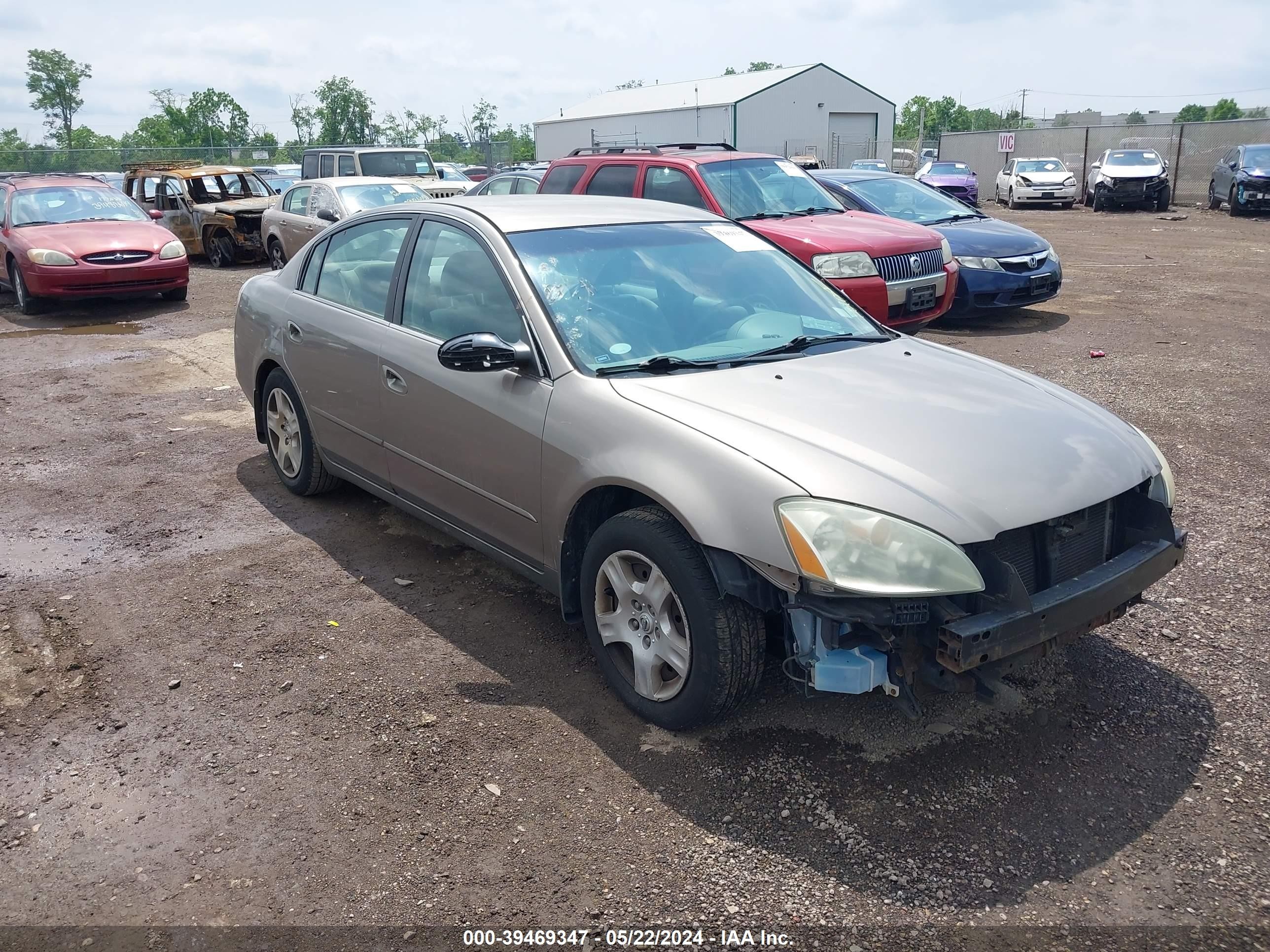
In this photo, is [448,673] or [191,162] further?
[191,162]

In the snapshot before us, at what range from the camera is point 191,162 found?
19.4 metres

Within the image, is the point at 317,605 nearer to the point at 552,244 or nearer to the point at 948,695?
the point at 552,244

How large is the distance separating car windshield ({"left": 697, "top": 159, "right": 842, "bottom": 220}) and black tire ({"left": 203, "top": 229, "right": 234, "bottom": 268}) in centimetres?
1098

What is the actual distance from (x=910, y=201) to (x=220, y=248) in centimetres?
1194

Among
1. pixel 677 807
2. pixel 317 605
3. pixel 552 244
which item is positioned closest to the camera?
pixel 677 807

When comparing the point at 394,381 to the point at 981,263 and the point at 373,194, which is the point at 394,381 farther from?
the point at 373,194

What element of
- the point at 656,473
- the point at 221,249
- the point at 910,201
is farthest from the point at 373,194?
the point at 656,473

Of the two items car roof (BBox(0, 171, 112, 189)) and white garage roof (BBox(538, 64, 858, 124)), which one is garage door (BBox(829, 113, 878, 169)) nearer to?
white garage roof (BBox(538, 64, 858, 124))

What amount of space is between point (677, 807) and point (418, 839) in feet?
2.50

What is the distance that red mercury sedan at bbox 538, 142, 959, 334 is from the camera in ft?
29.3

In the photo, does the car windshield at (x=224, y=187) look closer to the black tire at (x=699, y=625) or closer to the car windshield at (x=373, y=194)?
the car windshield at (x=373, y=194)

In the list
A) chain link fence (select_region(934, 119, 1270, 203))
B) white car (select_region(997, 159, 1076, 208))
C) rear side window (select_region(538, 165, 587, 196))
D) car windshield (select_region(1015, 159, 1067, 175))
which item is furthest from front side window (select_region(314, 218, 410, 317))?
chain link fence (select_region(934, 119, 1270, 203))

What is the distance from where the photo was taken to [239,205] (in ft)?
58.0

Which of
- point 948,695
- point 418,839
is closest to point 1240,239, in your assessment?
point 948,695
